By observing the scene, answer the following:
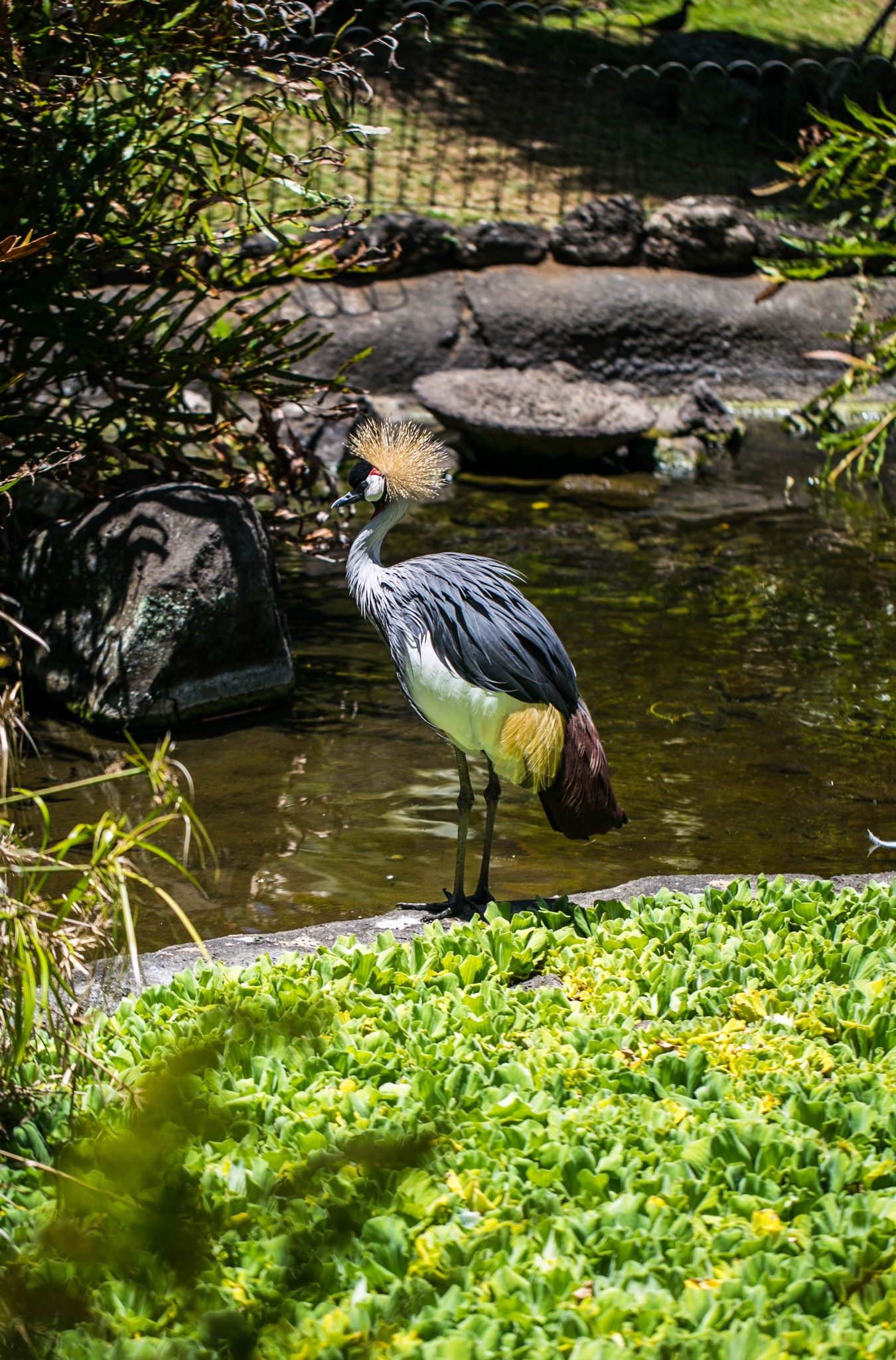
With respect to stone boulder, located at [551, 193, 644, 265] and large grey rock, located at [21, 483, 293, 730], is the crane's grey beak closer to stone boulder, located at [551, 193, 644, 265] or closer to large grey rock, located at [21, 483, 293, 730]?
large grey rock, located at [21, 483, 293, 730]

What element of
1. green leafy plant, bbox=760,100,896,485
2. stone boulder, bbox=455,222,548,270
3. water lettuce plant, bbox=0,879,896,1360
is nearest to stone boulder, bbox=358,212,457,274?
stone boulder, bbox=455,222,548,270

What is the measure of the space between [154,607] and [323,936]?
9.05ft

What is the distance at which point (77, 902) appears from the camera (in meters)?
3.03

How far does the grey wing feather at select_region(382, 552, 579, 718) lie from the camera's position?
4496mm

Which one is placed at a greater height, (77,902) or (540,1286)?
(77,902)

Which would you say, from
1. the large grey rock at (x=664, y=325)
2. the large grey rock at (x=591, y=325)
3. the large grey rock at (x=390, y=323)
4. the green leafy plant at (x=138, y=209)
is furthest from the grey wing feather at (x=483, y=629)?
the large grey rock at (x=664, y=325)

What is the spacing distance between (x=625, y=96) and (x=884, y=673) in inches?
482

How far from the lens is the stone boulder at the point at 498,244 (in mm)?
13359

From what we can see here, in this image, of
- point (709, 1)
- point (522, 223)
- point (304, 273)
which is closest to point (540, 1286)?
point (304, 273)

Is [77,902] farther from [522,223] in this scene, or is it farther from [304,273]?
[522,223]

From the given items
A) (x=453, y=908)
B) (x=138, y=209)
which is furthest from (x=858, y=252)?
(x=138, y=209)

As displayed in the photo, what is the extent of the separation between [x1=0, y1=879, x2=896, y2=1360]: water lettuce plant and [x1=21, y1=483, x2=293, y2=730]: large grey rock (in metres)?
3.04

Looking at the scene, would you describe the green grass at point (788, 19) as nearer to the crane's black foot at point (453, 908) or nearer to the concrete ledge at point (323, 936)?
the concrete ledge at point (323, 936)

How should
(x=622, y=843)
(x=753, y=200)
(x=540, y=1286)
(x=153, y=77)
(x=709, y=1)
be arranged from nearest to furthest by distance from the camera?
(x=540, y=1286), (x=622, y=843), (x=153, y=77), (x=753, y=200), (x=709, y=1)
